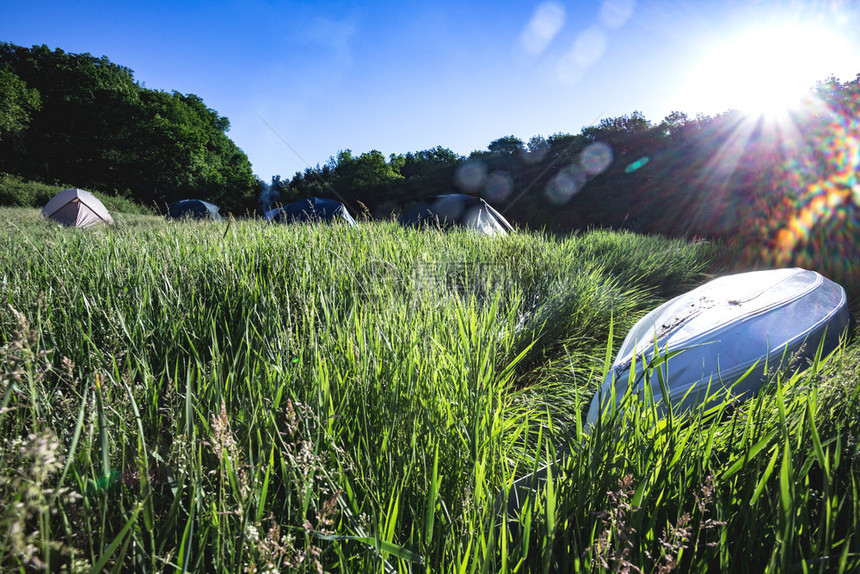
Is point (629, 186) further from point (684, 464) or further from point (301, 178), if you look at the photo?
point (301, 178)

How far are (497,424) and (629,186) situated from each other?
47.8ft

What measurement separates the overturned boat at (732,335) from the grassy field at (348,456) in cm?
32

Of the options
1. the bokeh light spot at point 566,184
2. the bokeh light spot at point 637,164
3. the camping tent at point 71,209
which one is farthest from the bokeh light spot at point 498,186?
the camping tent at point 71,209

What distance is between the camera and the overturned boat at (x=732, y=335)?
1.64 metres

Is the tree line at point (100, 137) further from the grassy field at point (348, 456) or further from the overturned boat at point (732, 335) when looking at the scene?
the overturned boat at point (732, 335)

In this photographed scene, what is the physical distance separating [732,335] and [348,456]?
6.31 ft

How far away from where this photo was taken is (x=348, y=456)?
2.77 feet

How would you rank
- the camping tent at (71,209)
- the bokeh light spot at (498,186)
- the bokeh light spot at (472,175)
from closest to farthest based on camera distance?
the camping tent at (71,209) → the bokeh light spot at (498,186) → the bokeh light spot at (472,175)

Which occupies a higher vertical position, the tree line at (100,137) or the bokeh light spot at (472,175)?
the tree line at (100,137)

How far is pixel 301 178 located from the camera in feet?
74.5

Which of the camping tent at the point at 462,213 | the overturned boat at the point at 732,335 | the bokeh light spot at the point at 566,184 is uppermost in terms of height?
the bokeh light spot at the point at 566,184

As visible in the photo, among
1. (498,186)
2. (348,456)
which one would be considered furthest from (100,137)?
(348,456)

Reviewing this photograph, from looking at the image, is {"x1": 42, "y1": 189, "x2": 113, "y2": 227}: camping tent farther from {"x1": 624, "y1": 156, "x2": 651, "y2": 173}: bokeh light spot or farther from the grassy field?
{"x1": 624, "y1": 156, "x2": 651, "y2": 173}: bokeh light spot

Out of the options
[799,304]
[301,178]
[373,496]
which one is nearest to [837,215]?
[799,304]
